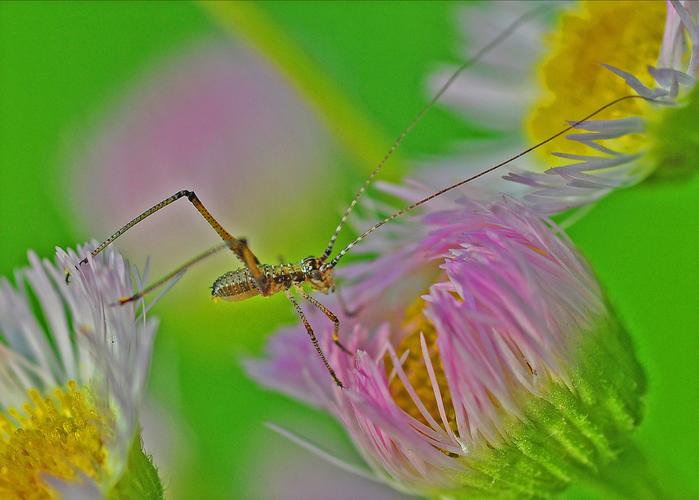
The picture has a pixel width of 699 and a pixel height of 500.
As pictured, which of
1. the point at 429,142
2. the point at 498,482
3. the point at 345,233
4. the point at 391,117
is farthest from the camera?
the point at 391,117

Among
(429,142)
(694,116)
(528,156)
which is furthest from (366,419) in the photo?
(429,142)

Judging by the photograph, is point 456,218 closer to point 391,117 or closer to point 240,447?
point 240,447

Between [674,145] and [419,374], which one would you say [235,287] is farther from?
[674,145]

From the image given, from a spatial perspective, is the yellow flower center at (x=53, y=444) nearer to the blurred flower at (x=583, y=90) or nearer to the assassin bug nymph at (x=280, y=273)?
the assassin bug nymph at (x=280, y=273)

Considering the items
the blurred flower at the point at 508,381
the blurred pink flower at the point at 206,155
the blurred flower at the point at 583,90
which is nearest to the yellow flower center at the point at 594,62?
the blurred flower at the point at 583,90

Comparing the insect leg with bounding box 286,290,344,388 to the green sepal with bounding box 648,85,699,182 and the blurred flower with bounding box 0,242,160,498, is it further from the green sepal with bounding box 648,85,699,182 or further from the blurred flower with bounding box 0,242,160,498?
the green sepal with bounding box 648,85,699,182
